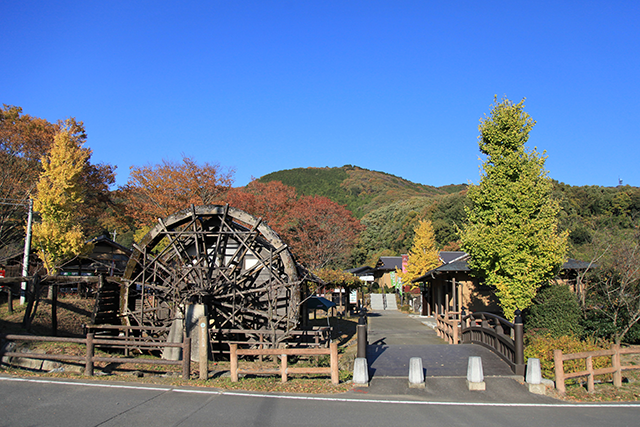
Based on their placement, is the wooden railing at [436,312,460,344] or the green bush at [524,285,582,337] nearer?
the green bush at [524,285,582,337]

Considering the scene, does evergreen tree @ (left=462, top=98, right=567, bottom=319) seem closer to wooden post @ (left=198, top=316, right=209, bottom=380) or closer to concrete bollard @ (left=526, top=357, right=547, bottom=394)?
concrete bollard @ (left=526, top=357, right=547, bottom=394)

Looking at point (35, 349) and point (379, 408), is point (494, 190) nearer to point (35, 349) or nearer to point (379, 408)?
point (379, 408)

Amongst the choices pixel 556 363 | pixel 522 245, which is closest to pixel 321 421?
pixel 556 363

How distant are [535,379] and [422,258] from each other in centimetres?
2982

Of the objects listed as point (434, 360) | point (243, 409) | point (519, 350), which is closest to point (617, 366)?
point (519, 350)

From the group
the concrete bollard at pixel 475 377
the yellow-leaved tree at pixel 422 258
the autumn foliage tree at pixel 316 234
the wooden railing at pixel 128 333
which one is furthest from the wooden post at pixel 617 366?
the autumn foliage tree at pixel 316 234

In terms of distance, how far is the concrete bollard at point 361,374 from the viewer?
9219mm

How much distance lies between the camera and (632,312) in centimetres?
1493

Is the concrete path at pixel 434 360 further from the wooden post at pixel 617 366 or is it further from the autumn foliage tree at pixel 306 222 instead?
the autumn foliage tree at pixel 306 222

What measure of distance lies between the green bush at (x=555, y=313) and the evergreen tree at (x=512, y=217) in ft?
1.51

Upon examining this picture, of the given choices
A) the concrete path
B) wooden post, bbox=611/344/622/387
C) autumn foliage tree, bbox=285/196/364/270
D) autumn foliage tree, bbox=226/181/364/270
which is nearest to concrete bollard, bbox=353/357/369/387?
the concrete path

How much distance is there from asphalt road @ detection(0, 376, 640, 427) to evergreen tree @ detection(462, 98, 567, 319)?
23.1ft

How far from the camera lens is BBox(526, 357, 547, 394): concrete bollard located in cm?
891

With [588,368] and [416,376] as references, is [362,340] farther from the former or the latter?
[588,368]
